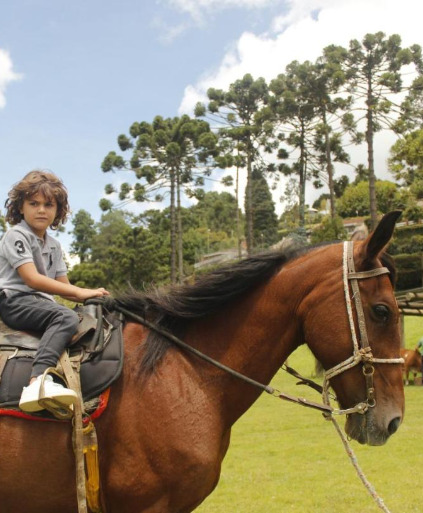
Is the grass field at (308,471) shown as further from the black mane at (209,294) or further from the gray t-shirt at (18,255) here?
the gray t-shirt at (18,255)

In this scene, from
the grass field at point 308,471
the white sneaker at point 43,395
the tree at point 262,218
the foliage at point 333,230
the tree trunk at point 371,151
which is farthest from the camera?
the tree at point 262,218

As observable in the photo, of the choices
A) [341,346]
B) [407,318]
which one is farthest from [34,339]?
[407,318]

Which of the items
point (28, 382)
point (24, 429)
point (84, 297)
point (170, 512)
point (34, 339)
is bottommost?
point (170, 512)

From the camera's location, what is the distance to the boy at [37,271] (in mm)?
2714

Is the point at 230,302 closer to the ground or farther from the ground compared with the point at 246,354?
farther from the ground

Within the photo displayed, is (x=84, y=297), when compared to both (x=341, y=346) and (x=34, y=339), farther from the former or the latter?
(x=341, y=346)

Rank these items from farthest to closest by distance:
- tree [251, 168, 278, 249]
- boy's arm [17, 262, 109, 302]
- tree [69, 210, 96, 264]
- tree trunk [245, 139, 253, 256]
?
tree [69, 210, 96, 264] → tree [251, 168, 278, 249] → tree trunk [245, 139, 253, 256] → boy's arm [17, 262, 109, 302]

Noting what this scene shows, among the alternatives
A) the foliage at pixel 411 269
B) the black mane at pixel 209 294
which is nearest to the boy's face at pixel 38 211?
the black mane at pixel 209 294

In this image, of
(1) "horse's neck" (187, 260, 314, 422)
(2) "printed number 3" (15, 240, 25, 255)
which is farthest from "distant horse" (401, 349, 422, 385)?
(2) "printed number 3" (15, 240, 25, 255)

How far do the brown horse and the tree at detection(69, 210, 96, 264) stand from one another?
8862 centimetres

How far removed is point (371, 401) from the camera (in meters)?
2.69

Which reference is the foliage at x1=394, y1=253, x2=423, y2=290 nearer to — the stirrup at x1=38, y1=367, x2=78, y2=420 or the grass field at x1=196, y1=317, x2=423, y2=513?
the grass field at x1=196, y1=317, x2=423, y2=513

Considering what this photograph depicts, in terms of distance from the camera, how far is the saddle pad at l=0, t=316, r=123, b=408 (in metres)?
2.68

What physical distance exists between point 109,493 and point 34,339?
861mm
